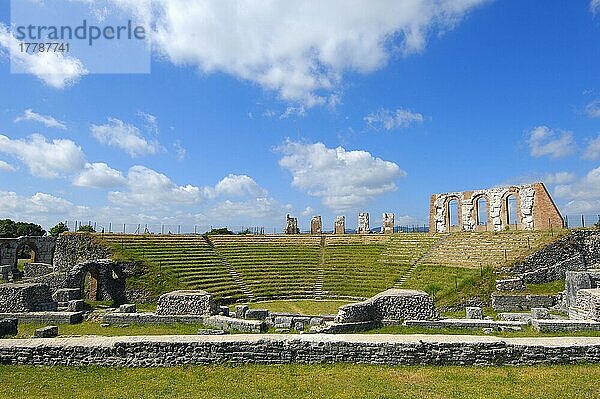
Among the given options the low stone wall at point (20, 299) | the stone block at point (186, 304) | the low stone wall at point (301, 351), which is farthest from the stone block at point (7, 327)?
the stone block at point (186, 304)

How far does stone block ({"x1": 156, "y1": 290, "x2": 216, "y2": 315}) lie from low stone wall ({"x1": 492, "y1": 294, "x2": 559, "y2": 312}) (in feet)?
46.9

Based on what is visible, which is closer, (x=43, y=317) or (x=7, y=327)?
(x=7, y=327)

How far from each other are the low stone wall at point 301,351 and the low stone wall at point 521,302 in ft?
38.3

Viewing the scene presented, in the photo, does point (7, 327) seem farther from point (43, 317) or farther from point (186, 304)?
point (186, 304)

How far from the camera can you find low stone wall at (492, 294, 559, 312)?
21484mm

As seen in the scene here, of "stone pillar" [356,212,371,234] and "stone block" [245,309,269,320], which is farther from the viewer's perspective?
"stone pillar" [356,212,371,234]

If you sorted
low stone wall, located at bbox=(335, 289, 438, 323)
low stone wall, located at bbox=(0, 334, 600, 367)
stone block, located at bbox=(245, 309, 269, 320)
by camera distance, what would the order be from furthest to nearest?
stone block, located at bbox=(245, 309, 269, 320) → low stone wall, located at bbox=(335, 289, 438, 323) → low stone wall, located at bbox=(0, 334, 600, 367)

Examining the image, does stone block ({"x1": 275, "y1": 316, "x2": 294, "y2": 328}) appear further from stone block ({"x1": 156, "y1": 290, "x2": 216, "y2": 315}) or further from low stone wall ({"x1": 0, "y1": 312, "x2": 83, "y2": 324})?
low stone wall ({"x1": 0, "y1": 312, "x2": 83, "y2": 324})

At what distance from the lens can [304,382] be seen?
9.12 metres

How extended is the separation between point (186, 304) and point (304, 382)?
12.1 meters

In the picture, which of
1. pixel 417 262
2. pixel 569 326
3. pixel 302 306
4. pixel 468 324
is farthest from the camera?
pixel 417 262

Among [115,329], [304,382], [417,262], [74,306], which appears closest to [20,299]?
[74,306]

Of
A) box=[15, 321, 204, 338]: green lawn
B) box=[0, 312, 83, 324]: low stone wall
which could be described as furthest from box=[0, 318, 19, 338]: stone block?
box=[0, 312, 83, 324]: low stone wall

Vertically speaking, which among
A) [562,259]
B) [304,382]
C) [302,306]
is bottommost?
[302,306]
